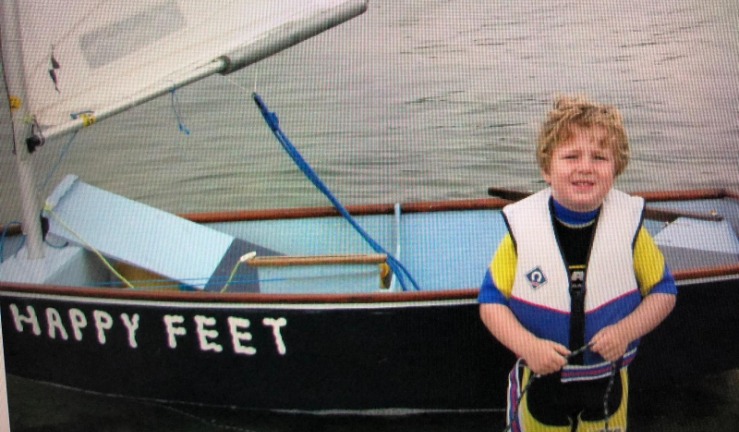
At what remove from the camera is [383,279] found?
1.73 m

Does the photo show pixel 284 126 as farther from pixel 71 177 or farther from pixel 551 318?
pixel 551 318

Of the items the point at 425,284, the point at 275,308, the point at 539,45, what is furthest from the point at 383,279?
the point at 539,45

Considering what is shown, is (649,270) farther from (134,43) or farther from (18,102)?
(18,102)

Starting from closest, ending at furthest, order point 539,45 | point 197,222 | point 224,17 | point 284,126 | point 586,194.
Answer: point 586,194 → point 539,45 → point 224,17 → point 284,126 → point 197,222

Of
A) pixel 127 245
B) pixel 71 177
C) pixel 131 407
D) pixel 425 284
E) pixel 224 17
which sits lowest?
pixel 131 407

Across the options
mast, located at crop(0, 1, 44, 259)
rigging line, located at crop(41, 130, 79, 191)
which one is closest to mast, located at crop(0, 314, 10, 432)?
mast, located at crop(0, 1, 44, 259)

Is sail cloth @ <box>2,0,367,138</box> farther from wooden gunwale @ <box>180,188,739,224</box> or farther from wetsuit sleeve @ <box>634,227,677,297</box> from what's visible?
wetsuit sleeve @ <box>634,227,677,297</box>

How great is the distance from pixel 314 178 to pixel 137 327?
438 mm

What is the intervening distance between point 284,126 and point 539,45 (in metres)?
0.53

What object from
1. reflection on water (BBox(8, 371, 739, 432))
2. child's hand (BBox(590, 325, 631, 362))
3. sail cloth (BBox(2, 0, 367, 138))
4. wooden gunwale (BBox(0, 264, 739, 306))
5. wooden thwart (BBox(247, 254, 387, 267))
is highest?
sail cloth (BBox(2, 0, 367, 138))

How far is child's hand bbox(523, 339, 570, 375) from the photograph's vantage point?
111 cm

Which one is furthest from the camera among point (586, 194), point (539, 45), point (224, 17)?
point (224, 17)

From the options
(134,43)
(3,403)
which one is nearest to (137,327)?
(3,403)

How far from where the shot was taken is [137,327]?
158 centimetres
